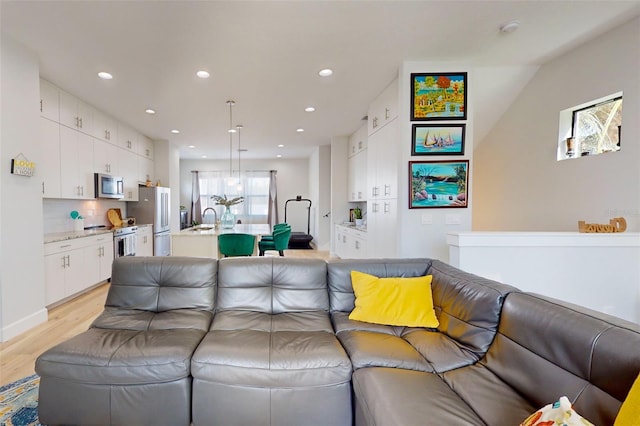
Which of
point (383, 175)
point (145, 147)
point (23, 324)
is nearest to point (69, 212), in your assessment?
point (23, 324)

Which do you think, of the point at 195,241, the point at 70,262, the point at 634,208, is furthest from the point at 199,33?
the point at 634,208

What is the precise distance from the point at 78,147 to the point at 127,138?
1.34 m

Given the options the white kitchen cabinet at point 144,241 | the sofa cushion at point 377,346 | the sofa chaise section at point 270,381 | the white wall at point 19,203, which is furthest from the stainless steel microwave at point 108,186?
the sofa cushion at point 377,346

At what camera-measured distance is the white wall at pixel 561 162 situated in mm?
2604

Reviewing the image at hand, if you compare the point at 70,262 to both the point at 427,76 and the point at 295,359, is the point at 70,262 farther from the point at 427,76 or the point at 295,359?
the point at 427,76

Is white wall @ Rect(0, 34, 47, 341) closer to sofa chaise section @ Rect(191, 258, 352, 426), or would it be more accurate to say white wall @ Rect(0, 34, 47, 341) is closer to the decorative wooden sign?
sofa chaise section @ Rect(191, 258, 352, 426)

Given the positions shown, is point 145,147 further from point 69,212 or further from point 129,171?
point 69,212

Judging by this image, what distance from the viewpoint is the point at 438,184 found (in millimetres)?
3162

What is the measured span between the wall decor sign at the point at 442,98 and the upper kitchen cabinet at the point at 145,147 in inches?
217

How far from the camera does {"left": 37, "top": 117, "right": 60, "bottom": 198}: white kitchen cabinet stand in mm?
3465

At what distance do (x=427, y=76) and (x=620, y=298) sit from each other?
277cm

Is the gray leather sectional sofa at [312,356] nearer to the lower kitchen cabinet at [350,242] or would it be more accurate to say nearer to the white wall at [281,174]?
the lower kitchen cabinet at [350,242]

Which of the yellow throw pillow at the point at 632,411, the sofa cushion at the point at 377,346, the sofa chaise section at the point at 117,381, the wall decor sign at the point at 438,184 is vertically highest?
the wall decor sign at the point at 438,184

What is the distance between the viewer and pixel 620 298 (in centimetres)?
243
